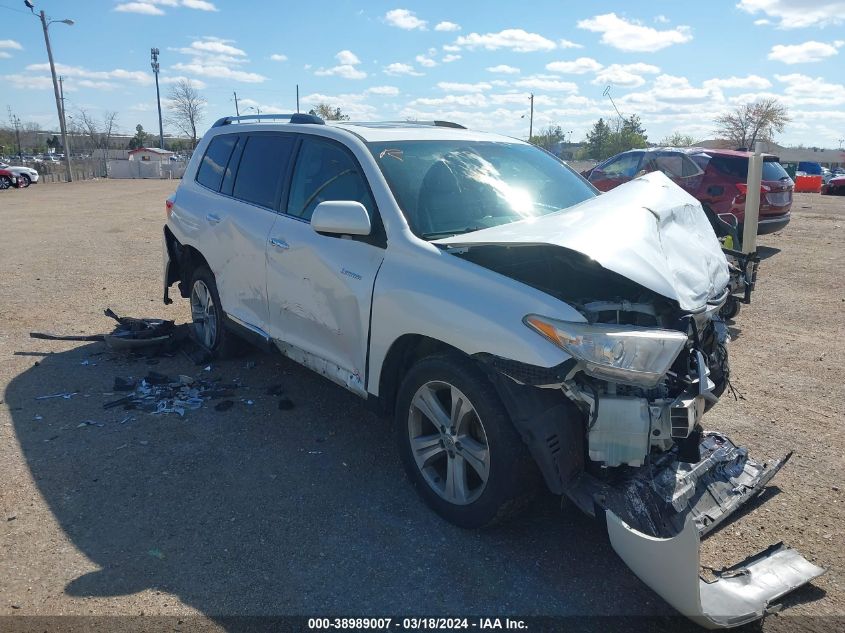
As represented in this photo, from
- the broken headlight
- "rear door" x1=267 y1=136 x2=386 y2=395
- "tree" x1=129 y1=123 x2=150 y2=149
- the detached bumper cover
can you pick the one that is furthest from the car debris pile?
"tree" x1=129 y1=123 x2=150 y2=149

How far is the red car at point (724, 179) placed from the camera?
11383mm

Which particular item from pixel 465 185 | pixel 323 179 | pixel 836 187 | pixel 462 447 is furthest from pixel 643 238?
pixel 836 187

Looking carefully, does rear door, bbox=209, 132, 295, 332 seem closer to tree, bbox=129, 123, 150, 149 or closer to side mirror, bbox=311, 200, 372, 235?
side mirror, bbox=311, 200, 372, 235

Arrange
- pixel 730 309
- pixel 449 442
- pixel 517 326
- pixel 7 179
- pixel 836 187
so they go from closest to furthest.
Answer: pixel 517 326 → pixel 449 442 → pixel 730 309 → pixel 836 187 → pixel 7 179

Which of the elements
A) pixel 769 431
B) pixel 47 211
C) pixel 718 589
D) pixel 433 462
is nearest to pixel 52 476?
pixel 433 462

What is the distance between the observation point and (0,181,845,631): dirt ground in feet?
9.57

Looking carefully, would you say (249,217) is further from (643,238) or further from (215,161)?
(643,238)

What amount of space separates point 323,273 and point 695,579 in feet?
8.61

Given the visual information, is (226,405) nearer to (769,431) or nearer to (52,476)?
(52,476)

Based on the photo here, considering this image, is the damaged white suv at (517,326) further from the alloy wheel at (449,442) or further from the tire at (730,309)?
the tire at (730,309)

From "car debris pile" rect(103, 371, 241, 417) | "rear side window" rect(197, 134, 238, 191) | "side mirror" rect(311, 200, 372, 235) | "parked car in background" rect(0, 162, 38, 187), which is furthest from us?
"parked car in background" rect(0, 162, 38, 187)

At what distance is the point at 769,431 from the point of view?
177 inches

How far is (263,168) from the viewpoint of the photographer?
499cm

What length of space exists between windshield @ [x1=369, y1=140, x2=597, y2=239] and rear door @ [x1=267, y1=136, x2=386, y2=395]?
23cm
